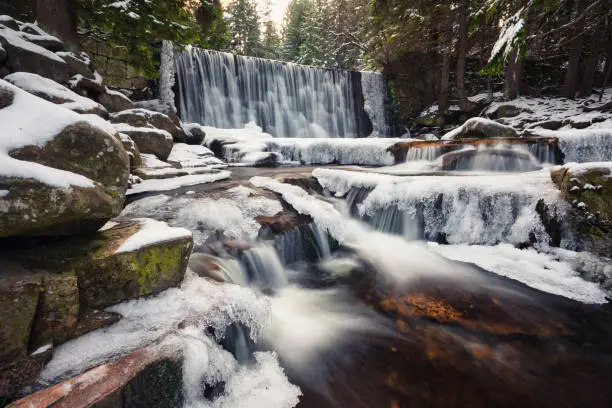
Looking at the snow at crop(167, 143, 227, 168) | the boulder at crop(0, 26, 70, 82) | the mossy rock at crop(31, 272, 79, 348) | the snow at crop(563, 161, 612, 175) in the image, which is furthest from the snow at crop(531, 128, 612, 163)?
the boulder at crop(0, 26, 70, 82)

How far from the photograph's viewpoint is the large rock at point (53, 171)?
1.71 m

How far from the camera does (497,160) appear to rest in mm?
7496

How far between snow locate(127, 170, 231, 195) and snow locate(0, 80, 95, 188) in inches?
118

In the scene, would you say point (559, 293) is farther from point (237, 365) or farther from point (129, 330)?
point (129, 330)

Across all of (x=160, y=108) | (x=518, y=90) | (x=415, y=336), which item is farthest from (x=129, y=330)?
(x=518, y=90)

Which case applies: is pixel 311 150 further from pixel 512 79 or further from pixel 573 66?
pixel 573 66

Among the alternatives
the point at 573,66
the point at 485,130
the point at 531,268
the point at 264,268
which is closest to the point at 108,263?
the point at 264,268

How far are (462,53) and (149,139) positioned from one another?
15157 millimetres

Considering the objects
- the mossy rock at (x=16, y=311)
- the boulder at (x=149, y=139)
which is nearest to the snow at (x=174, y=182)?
the boulder at (x=149, y=139)

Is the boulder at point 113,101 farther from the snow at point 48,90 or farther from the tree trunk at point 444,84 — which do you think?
the tree trunk at point 444,84

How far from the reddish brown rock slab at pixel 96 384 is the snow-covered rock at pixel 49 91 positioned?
5122 millimetres

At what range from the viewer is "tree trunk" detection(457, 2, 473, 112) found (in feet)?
45.9

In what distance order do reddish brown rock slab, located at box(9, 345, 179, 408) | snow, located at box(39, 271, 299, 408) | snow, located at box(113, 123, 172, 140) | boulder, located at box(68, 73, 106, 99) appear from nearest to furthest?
reddish brown rock slab, located at box(9, 345, 179, 408) < snow, located at box(39, 271, 299, 408) < snow, located at box(113, 123, 172, 140) < boulder, located at box(68, 73, 106, 99)

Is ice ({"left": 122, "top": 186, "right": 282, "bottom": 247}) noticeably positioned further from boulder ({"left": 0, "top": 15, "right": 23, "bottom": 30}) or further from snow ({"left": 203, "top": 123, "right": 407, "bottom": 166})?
boulder ({"left": 0, "top": 15, "right": 23, "bottom": 30})
